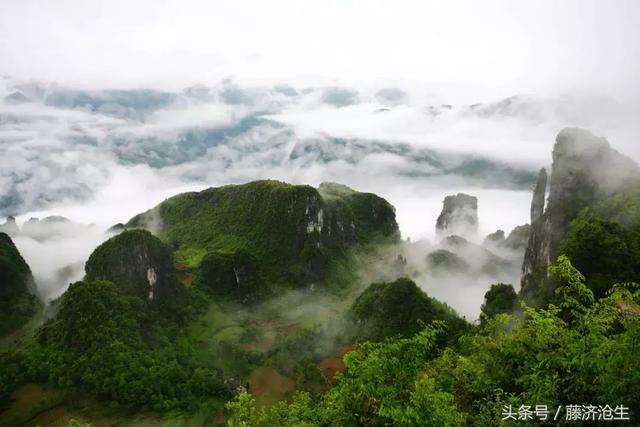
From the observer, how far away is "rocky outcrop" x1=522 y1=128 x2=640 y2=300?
247 feet

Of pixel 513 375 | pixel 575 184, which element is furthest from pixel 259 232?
pixel 513 375

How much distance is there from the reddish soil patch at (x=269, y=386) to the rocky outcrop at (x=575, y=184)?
4233 centimetres

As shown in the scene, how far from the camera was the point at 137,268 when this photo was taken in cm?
8000

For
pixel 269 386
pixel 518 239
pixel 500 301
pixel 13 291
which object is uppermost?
pixel 500 301

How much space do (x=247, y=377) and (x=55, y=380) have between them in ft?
86.7

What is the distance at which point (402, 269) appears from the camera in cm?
11256

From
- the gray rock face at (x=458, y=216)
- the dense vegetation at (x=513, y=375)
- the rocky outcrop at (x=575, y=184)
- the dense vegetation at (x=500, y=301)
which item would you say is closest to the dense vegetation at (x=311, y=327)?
the dense vegetation at (x=513, y=375)

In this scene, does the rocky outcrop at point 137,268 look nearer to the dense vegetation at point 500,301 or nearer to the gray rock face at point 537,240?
the dense vegetation at point 500,301

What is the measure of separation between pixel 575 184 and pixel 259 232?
69.3 meters

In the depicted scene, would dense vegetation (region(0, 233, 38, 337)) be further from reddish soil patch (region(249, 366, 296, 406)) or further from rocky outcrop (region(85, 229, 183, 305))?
reddish soil patch (region(249, 366, 296, 406))

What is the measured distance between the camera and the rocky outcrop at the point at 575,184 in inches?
2960

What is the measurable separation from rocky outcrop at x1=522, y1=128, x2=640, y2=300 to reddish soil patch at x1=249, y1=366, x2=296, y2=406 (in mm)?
42332

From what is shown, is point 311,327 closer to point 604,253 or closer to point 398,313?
point 398,313

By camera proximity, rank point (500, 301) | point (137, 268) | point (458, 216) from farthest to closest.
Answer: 1. point (458, 216)
2. point (137, 268)
3. point (500, 301)
